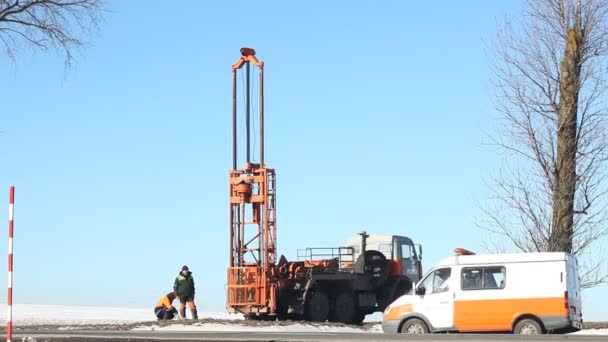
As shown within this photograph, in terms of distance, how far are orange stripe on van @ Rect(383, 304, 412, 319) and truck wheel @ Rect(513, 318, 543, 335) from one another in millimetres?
2581

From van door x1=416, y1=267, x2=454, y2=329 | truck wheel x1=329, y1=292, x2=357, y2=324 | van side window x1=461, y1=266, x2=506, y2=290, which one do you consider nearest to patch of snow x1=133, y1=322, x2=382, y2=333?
truck wheel x1=329, y1=292, x2=357, y2=324

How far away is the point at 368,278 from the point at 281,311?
10.7ft

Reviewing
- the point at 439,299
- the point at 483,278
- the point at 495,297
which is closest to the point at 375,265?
the point at 439,299

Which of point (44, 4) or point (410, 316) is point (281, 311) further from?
point (44, 4)

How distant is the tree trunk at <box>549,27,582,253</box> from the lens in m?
32.8

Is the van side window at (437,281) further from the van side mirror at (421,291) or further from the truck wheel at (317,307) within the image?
the truck wheel at (317,307)

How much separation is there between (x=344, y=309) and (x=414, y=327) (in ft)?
33.2

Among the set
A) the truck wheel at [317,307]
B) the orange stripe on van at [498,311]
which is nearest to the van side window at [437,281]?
the orange stripe on van at [498,311]

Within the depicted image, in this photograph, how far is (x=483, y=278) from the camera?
25641 mm

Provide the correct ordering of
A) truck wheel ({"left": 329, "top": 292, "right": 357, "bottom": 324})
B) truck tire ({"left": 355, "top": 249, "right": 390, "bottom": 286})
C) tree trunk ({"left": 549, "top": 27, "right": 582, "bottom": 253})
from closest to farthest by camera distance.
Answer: tree trunk ({"left": 549, "top": 27, "right": 582, "bottom": 253}) → truck wheel ({"left": 329, "top": 292, "right": 357, "bottom": 324}) → truck tire ({"left": 355, "top": 249, "right": 390, "bottom": 286})

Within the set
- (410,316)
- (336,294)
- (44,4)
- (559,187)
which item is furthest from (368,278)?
(44,4)

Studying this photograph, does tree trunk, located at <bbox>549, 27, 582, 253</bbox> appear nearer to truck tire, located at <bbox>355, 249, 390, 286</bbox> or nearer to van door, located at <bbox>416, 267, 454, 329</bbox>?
truck tire, located at <bbox>355, 249, 390, 286</bbox>

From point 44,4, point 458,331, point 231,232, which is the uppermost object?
point 44,4

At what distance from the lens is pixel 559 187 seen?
3294 centimetres
